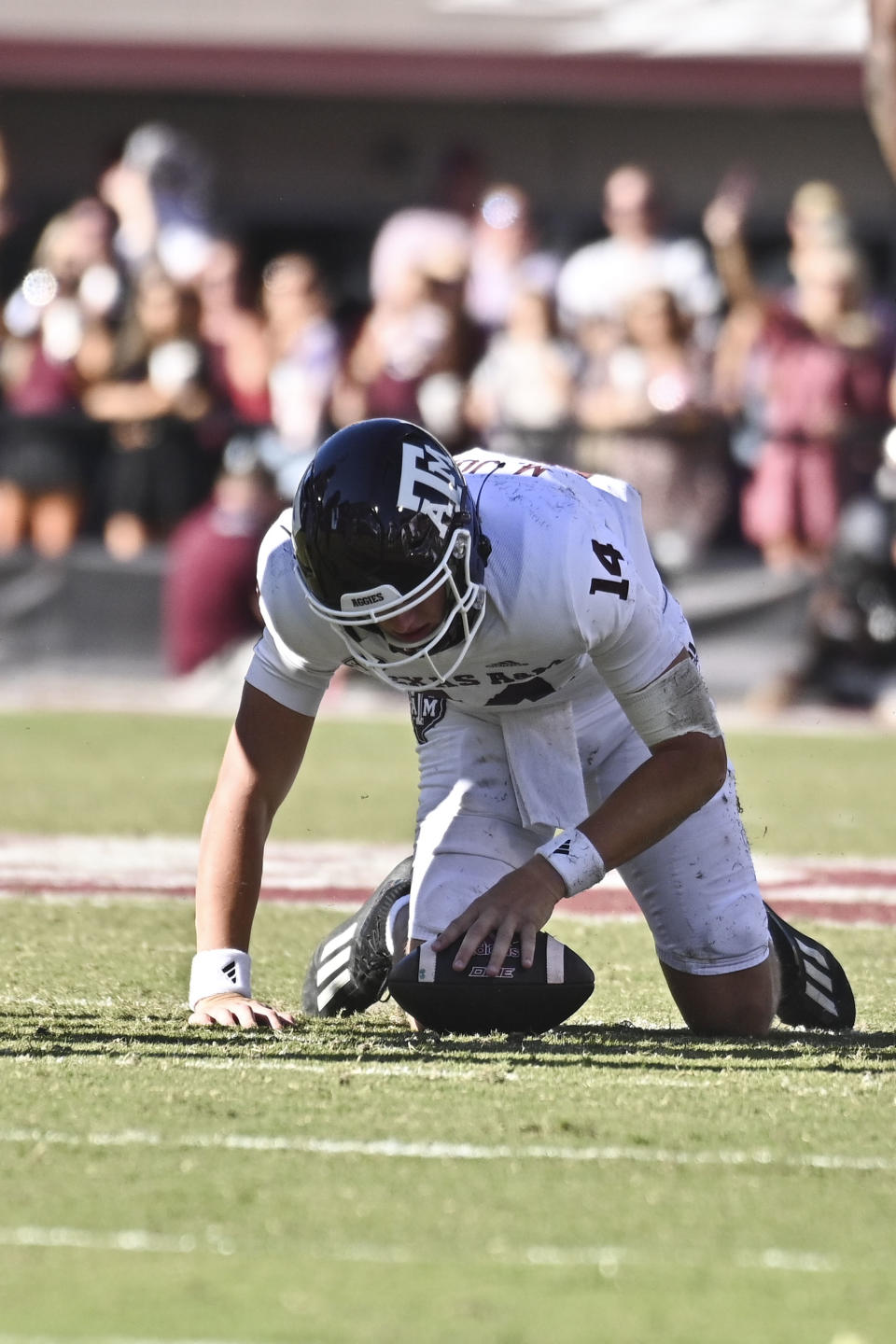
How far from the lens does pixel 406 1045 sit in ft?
14.6

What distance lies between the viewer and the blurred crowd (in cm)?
1270

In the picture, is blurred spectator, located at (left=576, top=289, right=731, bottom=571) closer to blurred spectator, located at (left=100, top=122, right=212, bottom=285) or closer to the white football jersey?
blurred spectator, located at (left=100, top=122, right=212, bottom=285)

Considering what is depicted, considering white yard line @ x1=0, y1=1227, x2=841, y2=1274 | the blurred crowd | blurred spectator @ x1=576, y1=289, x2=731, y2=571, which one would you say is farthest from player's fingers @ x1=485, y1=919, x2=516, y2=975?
blurred spectator @ x1=576, y1=289, x2=731, y2=571

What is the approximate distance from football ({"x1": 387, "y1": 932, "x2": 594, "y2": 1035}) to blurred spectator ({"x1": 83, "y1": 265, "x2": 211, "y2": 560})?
9.12 m

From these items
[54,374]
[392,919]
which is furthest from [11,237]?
[392,919]

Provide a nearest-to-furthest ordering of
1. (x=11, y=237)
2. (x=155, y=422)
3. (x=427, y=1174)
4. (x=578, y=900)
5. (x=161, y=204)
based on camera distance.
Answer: (x=427, y=1174)
(x=578, y=900)
(x=155, y=422)
(x=161, y=204)
(x=11, y=237)

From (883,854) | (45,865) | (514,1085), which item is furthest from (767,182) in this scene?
(514,1085)

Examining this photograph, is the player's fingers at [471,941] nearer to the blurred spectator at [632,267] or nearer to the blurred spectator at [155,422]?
the blurred spectator at [155,422]

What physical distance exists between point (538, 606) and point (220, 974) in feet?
3.61

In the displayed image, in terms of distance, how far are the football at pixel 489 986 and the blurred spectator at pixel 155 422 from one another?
9.12 m

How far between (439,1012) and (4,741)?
693cm

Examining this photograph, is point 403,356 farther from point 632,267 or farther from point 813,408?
point 813,408

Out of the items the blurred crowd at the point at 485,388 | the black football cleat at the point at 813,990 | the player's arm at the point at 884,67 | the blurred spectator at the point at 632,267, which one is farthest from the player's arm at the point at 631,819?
the blurred spectator at the point at 632,267

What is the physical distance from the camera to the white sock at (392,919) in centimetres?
486
